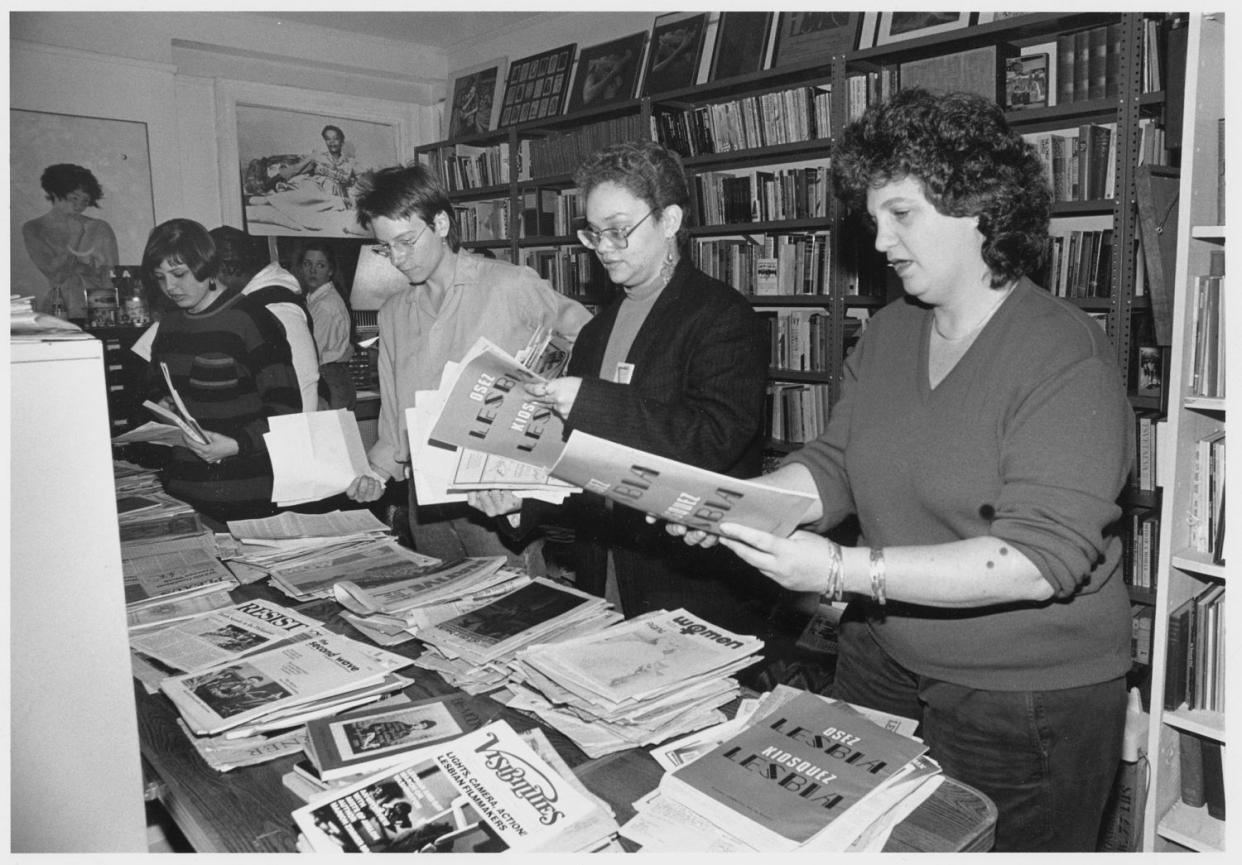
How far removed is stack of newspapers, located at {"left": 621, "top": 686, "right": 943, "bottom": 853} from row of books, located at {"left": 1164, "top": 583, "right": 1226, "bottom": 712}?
1.36m

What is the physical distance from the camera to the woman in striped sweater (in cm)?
256

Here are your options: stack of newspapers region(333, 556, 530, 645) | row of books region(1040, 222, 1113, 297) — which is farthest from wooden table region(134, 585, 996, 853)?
row of books region(1040, 222, 1113, 297)

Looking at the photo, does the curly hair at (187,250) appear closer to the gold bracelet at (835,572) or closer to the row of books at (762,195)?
the row of books at (762,195)

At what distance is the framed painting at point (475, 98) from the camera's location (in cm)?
553

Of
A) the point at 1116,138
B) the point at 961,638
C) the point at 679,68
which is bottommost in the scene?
the point at 961,638

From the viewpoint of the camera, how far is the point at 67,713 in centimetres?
89

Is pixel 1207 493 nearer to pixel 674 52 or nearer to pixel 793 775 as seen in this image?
pixel 793 775

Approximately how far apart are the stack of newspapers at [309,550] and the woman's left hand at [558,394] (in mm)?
477

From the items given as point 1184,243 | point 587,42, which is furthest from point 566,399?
point 587,42

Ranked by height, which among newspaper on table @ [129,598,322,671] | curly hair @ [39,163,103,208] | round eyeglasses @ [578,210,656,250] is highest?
curly hair @ [39,163,103,208]

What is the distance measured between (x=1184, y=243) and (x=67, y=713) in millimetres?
2197

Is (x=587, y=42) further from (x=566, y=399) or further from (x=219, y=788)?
(x=219, y=788)

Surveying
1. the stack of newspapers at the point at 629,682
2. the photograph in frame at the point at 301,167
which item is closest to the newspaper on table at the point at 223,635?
the stack of newspapers at the point at 629,682

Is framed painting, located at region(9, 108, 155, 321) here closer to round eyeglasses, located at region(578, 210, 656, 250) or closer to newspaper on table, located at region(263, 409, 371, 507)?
newspaper on table, located at region(263, 409, 371, 507)
